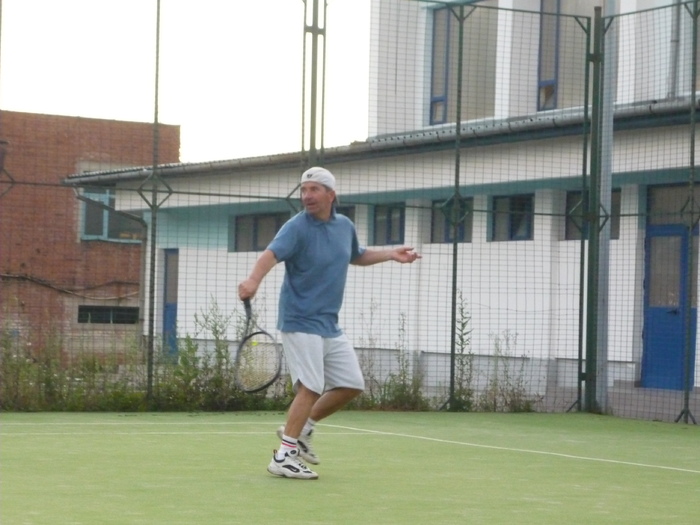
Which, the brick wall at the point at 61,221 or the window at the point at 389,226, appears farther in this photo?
the brick wall at the point at 61,221

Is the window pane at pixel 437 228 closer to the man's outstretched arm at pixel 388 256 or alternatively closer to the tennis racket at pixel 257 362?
the tennis racket at pixel 257 362

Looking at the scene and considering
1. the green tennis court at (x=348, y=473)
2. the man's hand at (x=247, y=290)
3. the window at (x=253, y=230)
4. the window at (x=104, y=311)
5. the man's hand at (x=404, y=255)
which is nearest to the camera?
the green tennis court at (x=348, y=473)

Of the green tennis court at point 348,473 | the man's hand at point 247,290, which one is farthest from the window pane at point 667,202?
the man's hand at point 247,290

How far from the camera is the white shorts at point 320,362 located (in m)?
8.88

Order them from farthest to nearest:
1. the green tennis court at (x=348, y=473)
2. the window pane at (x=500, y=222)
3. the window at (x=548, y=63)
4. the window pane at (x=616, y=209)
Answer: the window pane at (x=500, y=222) → the window at (x=548, y=63) → the window pane at (x=616, y=209) → the green tennis court at (x=348, y=473)

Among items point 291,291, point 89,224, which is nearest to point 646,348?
point 291,291

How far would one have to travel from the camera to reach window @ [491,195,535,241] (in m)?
22.9

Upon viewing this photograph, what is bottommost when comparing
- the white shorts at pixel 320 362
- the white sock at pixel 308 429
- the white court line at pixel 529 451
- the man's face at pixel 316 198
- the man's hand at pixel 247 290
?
the white court line at pixel 529 451

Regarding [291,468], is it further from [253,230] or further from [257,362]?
[253,230]

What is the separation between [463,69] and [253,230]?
4.58 meters

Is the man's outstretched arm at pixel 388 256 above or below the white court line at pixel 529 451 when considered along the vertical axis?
above

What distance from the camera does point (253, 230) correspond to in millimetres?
25266

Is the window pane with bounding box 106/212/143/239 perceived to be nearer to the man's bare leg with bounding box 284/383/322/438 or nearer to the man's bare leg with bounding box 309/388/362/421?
the man's bare leg with bounding box 309/388/362/421

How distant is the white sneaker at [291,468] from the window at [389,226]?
15.9m
